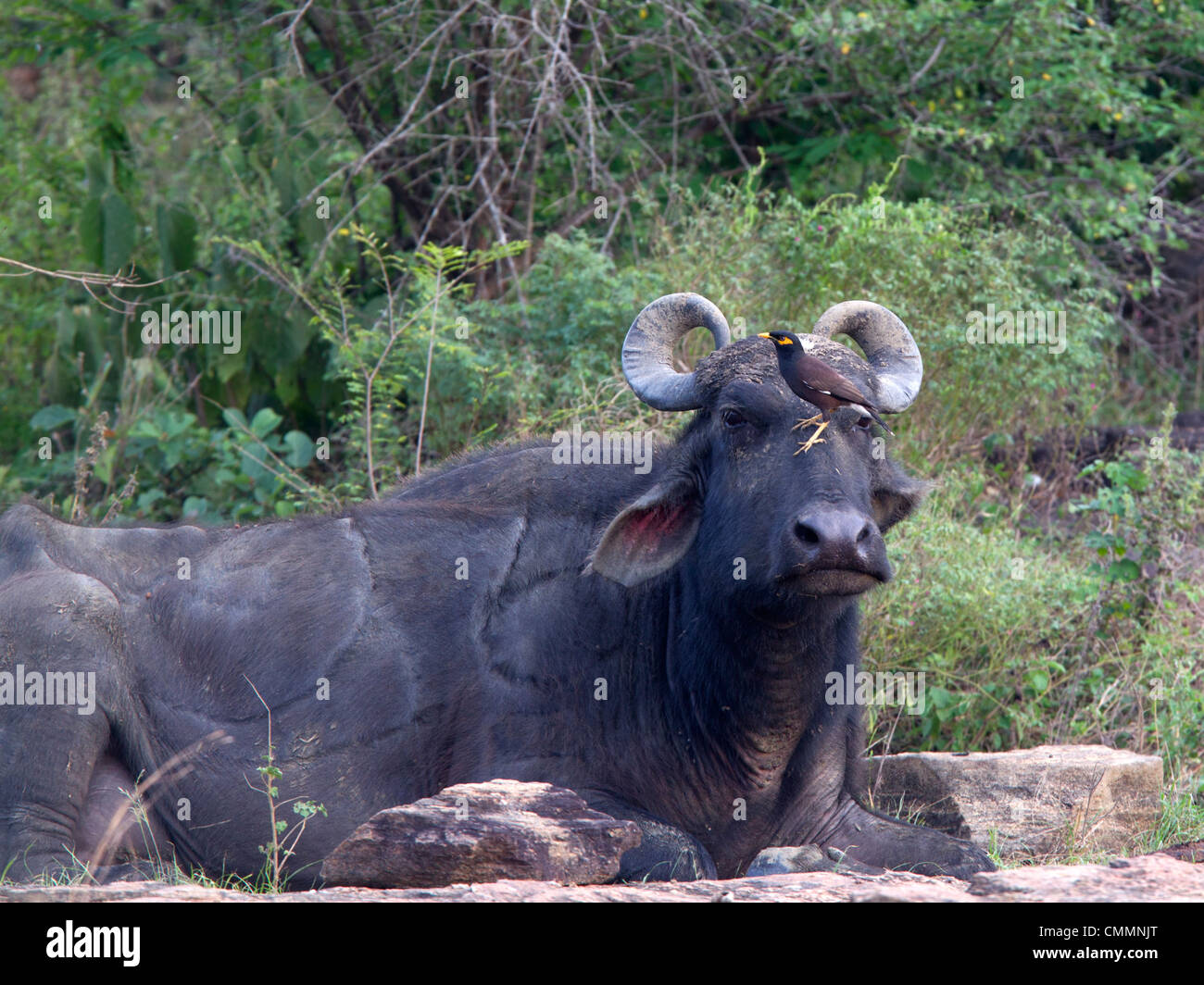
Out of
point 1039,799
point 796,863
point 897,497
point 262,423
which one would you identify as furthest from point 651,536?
point 262,423

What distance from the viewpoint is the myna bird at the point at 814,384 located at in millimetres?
4410

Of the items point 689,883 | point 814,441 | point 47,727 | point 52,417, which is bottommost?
point 689,883

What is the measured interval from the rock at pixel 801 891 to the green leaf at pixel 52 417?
5.69 meters

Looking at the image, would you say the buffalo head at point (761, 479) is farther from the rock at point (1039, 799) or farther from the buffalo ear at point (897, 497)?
the rock at point (1039, 799)

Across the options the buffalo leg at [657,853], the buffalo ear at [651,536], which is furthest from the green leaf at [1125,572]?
the buffalo leg at [657,853]

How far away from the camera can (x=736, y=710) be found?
4.70 meters

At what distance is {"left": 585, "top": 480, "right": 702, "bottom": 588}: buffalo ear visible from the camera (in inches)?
187

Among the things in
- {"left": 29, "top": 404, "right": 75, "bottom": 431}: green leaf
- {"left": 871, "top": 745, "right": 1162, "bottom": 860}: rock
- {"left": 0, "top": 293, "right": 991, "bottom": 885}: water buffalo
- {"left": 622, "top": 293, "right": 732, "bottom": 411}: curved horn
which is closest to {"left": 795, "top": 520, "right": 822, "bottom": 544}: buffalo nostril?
{"left": 0, "top": 293, "right": 991, "bottom": 885}: water buffalo

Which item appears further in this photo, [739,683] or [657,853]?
[739,683]

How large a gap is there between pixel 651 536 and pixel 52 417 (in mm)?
5411

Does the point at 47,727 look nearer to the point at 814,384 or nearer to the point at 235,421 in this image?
the point at 814,384

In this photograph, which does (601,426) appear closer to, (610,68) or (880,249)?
(880,249)

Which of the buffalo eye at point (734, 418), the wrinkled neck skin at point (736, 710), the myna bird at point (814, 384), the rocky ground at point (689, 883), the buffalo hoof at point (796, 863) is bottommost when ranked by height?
the buffalo hoof at point (796, 863)

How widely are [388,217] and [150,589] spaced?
5641mm
